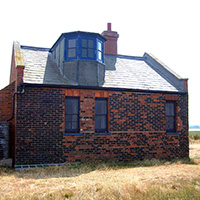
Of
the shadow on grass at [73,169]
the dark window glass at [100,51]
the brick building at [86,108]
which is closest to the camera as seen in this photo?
the shadow on grass at [73,169]

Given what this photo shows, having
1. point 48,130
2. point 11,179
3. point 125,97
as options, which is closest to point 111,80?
point 125,97

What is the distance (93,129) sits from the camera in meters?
12.8

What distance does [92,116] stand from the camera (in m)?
12.8

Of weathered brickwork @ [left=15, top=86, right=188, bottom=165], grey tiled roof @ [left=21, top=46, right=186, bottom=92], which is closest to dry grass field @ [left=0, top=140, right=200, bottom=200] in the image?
weathered brickwork @ [left=15, top=86, right=188, bottom=165]

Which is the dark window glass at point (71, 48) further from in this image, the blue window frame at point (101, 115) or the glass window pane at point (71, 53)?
the blue window frame at point (101, 115)

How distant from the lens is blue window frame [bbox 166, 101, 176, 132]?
14.7 meters

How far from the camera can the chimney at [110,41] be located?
58.7ft

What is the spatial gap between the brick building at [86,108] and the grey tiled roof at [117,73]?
1.9 inches

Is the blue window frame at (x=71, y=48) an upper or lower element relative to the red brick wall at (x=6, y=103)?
upper

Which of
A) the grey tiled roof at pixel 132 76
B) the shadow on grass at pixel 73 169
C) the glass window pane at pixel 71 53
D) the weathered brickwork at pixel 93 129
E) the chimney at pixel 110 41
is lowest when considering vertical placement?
the shadow on grass at pixel 73 169

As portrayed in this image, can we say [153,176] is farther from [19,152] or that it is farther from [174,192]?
[19,152]

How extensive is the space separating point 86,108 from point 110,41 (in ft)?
23.6

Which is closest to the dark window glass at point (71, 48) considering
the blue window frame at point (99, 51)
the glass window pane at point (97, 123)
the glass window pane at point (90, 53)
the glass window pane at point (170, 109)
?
the glass window pane at point (90, 53)

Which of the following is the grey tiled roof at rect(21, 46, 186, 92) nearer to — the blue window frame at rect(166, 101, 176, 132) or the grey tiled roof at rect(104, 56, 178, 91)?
the grey tiled roof at rect(104, 56, 178, 91)
